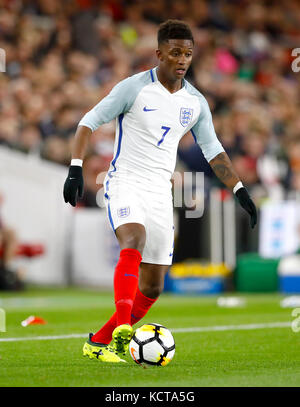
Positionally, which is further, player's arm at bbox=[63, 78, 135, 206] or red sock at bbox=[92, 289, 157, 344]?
red sock at bbox=[92, 289, 157, 344]

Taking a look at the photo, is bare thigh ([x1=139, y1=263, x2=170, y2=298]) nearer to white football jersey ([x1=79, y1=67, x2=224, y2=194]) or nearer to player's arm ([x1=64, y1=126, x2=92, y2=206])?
white football jersey ([x1=79, y1=67, x2=224, y2=194])

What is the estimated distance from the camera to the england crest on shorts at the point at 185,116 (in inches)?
242

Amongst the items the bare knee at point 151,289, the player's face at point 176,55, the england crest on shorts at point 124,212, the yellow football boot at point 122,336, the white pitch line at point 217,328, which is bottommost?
the white pitch line at point 217,328

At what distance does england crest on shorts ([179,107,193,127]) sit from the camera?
6145 mm

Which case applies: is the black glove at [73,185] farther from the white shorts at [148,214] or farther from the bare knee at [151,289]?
the bare knee at [151,289]

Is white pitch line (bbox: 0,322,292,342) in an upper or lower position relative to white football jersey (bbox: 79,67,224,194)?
lower

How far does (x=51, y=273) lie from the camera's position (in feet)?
50.8

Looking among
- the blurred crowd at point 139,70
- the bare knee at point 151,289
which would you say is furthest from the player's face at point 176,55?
the blurred crowd at point 139,70

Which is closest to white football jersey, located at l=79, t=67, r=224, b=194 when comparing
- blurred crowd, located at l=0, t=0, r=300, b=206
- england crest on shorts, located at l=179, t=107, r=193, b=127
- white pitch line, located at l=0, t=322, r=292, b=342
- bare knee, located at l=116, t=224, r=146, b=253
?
england crest on shorts, located at l=179, t=107, r=193, b=127

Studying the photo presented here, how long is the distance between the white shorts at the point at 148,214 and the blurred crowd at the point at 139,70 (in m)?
8.57

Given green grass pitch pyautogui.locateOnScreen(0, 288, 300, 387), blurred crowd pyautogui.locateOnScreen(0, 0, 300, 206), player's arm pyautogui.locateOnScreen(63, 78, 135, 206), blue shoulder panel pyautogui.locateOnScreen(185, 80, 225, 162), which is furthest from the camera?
blurred crowd pyautogui.locateOnScreen(0, 0, 300, 206)

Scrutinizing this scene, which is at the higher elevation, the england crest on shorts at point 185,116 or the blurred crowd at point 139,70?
the blurred crowd at point 139,70
